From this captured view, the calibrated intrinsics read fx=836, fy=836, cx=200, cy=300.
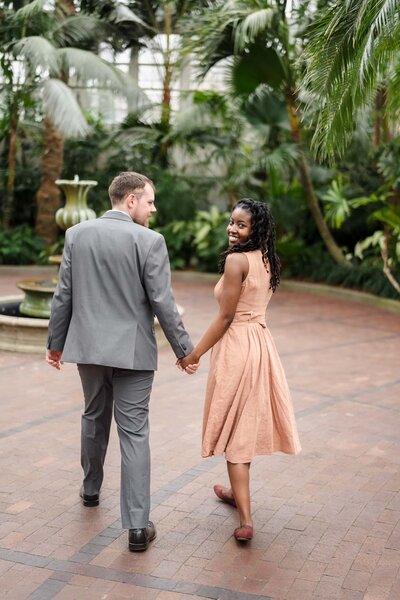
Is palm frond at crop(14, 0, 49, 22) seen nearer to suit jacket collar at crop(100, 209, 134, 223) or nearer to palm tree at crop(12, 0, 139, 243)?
palm tree at crop(12, 0, 139, 243)

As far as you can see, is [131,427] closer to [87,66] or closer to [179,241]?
[87,66]

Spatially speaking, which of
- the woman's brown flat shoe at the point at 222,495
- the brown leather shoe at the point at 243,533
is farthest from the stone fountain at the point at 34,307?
the brown leather shoe at the point at 243,533

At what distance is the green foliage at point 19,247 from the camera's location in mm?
16062

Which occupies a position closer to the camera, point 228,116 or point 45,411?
point 45,411

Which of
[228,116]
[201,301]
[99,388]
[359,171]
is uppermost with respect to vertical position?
[228,116]

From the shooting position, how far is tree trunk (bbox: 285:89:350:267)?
13.2 metres

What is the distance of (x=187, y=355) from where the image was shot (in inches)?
163

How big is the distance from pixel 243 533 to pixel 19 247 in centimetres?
1278

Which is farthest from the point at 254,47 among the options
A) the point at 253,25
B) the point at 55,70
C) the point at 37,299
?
the point at 37,299

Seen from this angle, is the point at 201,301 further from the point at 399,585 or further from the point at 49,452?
the point at 399,585

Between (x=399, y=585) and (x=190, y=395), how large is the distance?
11.9 feet

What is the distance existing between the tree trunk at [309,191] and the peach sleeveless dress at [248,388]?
9.07 metres

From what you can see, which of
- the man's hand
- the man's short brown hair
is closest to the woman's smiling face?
the man's short brown hair

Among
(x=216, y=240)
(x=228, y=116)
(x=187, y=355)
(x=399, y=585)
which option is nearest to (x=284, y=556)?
(x=399, y=585)
